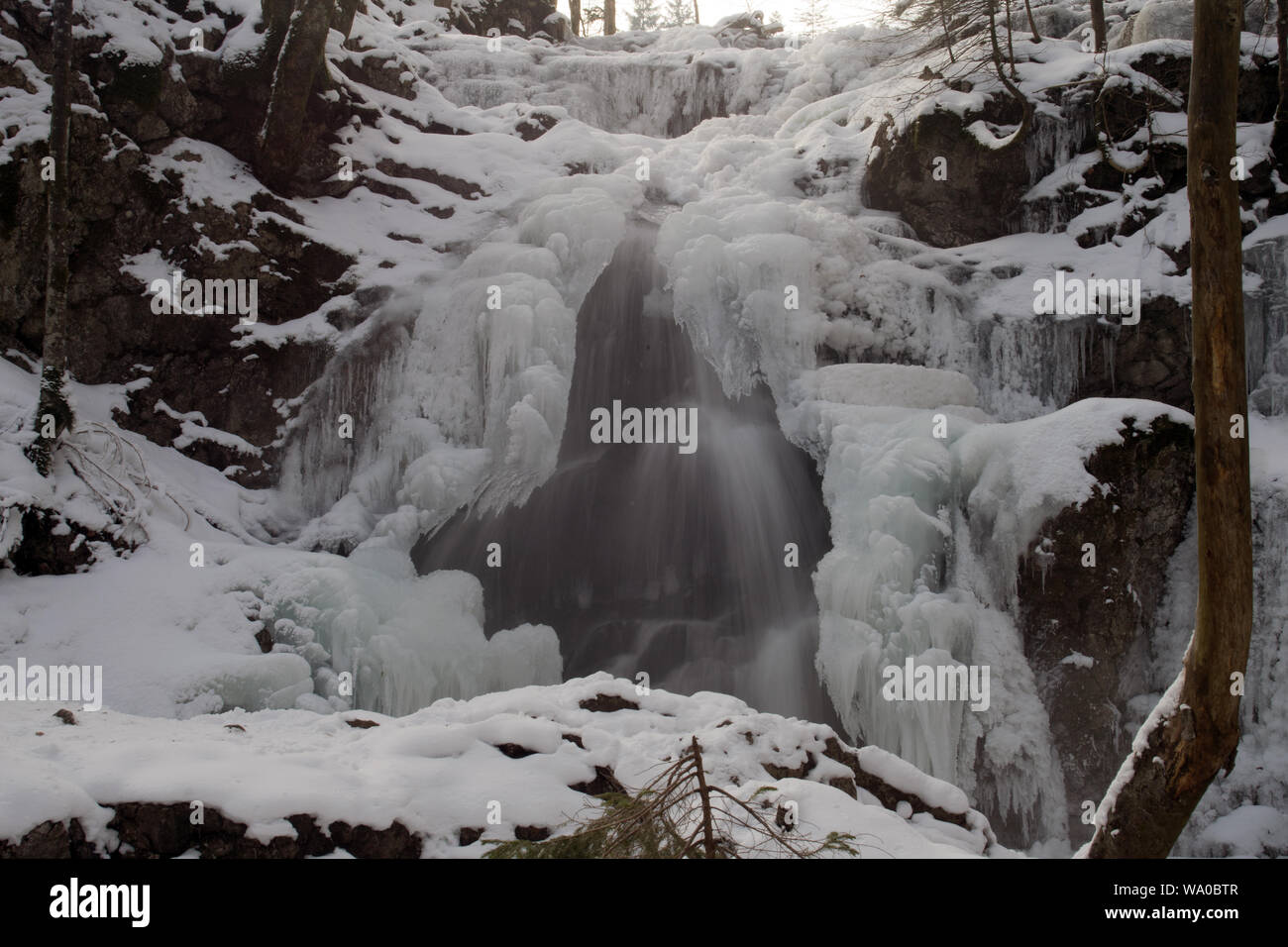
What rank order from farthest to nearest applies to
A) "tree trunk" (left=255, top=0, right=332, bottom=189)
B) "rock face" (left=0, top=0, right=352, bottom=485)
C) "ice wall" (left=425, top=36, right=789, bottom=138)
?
"ice wall" (left=425, top=36, right=789, bottom=138), "tree trunk" (left=255, top=0, right=332, bottom=189), "rock face" (left=0, top=0, right=352, bottom=485)

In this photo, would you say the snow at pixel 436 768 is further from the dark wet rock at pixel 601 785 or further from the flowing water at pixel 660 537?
the flowing water at pixel 660 537

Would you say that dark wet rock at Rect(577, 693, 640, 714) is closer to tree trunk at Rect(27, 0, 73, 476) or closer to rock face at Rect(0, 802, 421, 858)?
rock face at Rect(0, 802, 421, 858)

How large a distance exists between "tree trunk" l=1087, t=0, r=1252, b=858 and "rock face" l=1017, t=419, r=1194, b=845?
4.12 metres

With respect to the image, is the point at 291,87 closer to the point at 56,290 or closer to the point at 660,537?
the point at 56,290

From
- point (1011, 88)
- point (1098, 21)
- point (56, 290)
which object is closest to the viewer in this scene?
point (56, 290)

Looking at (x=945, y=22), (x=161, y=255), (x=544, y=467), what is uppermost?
(x=945, y=22)

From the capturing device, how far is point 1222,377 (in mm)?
3939

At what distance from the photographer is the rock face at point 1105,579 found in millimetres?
7895

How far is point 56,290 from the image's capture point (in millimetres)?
7906

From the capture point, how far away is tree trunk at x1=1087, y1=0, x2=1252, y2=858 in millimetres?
3705

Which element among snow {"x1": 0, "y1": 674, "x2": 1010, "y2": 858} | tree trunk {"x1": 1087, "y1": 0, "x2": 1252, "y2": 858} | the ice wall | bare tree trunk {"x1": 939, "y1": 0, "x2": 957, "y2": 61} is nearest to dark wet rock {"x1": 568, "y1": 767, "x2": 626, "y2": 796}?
snow {"x1": 0, "y1": 674, "x2": 1010, "y2": 858}

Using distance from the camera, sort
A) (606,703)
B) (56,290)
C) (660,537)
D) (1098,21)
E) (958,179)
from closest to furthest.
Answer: (606,703) < (56,290) < (660,537) < (958,179) < (1098,21)

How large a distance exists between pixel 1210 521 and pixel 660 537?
24.0 ft

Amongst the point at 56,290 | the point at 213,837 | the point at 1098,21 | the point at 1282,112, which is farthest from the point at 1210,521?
the point at 1098,21
